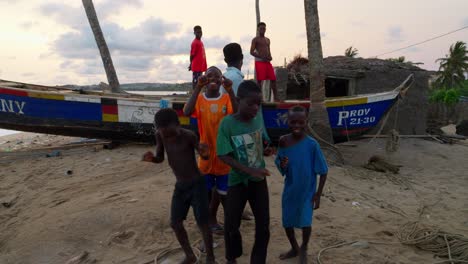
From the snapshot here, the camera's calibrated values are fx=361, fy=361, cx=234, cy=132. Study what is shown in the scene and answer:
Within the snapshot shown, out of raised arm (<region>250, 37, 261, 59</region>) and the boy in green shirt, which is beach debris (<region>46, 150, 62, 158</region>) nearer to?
raised arm (<region>250, 37, 261, 59</region>)

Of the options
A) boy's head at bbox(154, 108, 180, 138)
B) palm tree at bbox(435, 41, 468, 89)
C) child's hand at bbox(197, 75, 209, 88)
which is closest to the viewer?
boy's head at bbox(154, 108, 180, 138)

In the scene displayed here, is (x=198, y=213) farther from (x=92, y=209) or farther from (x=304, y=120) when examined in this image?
(x=92, y=209)

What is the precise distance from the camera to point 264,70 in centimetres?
679

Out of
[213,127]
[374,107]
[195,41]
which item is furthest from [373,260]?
[195,41]

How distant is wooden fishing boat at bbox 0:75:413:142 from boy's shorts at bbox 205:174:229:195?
12.6 ft

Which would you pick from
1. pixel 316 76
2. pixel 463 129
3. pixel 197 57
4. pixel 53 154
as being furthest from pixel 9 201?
pixel 463 129

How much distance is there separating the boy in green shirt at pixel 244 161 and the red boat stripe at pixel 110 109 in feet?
17.1

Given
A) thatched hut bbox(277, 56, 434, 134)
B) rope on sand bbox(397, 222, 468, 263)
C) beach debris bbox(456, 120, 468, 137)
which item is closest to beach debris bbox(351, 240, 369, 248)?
rope on sand bbox(397, 222, 468, 263)

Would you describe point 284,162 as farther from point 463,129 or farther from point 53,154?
point 463,129

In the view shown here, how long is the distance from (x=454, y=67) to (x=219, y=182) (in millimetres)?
38746

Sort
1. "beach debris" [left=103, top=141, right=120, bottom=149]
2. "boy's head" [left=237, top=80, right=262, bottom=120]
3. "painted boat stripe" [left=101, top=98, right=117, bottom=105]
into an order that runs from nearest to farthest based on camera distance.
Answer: "boy's head" [left=237, top=80, right=262, bottom=120]
"painted boat stripe" [left=101, top=98, right=117, bottom=105]
"beach debris" [left=103, top=141, right=120, bottom=149]

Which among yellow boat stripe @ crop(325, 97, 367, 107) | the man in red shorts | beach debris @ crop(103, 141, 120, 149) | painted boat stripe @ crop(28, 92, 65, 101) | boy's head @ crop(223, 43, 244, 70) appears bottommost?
beach debris @ crop(103, 141, 120, 149)

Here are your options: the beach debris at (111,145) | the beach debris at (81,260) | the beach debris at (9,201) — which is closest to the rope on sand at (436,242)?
the beach debris at (81,260)

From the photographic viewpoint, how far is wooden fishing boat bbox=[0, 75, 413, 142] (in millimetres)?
7008
